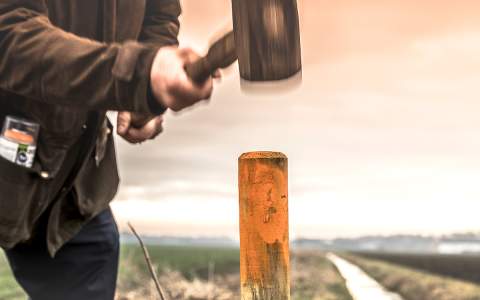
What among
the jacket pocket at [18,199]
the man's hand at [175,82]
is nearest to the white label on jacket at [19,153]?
the jacket pocket at [18,199]

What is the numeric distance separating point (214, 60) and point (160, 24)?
1.12 metres

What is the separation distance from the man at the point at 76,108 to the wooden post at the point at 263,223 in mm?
380

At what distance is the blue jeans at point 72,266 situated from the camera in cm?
242

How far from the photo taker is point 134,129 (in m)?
2.19

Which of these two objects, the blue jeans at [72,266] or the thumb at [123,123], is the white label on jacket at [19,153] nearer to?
the thumb at [123,123]

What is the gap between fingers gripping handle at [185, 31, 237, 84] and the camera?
4.17 ft

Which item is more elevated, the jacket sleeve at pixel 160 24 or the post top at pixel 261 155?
the jacket sleeve at pixel 160 24

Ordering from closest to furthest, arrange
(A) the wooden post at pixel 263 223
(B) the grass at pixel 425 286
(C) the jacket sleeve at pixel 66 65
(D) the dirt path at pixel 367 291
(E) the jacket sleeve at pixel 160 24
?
(C) the jacket sleeve at pixel 66 65, (A) the wooden post at pixel 263 223, (E) the jacket sleeve at pixel 160 24, (D) the dirt path at pixel 367 291, (B) the grass at pixel 425 286

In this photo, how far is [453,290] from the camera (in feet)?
51.5

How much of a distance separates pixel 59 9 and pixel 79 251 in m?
0.92

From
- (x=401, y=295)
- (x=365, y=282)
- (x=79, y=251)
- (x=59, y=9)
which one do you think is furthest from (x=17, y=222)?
(x=365, y=282)

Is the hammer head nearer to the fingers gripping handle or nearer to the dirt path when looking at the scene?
the fingers gripping handle

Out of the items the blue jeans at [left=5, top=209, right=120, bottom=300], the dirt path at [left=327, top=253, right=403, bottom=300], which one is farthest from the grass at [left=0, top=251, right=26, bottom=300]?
the dirt path at [left=327, top=253, right=403, bottom=300]

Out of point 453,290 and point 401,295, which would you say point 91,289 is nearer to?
point 401,295
